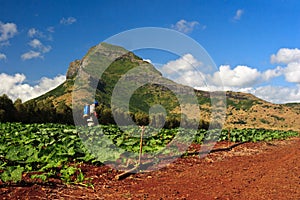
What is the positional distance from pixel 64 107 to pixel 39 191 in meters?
34.9

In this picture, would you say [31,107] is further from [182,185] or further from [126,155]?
[182,185]

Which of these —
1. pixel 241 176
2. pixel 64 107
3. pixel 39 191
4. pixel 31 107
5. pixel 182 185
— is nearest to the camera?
pixel 39 191

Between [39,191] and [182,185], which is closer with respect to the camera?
[39,191]

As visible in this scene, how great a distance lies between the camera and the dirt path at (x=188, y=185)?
600 cm

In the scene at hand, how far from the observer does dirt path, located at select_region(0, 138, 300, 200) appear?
6002 millimetres

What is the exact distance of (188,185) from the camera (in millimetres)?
7191

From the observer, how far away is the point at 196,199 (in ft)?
19.9

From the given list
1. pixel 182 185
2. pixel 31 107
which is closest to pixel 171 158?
pixel 182 185

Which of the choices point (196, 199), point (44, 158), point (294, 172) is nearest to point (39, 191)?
point (44, 158)

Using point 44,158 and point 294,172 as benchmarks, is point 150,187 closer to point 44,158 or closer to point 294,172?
point 44,158

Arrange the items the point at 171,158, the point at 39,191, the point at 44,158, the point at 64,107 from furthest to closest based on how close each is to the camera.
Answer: the point at 64,107 < the point at 171,158 < the point at 44,158 < the point at 39,191

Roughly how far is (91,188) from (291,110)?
144 meters

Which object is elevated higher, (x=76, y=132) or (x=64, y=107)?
(x=64, y=107)

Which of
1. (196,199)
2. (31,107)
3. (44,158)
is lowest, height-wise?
(196,199)
